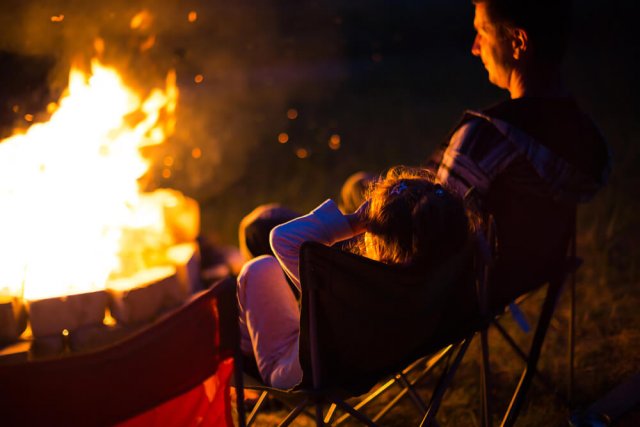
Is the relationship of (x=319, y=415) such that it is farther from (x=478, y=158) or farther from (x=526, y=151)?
(x=526, y=151)

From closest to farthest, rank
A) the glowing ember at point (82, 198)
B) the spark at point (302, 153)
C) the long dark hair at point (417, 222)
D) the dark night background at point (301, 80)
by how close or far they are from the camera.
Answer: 1. the long dark hair at point (417, 222)
2. the glowing ember at point (82, 198)
3. the dark night background at point (301, 80)
4. the spark at point (302, 153)

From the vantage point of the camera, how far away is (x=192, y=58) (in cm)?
753

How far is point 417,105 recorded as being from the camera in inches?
330

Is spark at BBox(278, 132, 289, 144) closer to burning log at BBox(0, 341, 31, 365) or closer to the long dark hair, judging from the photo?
burning log at BBox(0, 341, 31, 365)

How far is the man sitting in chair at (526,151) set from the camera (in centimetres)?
209

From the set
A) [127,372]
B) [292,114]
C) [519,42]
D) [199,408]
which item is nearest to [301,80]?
→ [292,114]

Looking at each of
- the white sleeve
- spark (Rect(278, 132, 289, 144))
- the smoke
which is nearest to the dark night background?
the smoke

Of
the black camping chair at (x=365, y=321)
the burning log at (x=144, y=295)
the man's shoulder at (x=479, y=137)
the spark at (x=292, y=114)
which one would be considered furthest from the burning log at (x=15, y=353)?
the spark at (x=292, y=114)

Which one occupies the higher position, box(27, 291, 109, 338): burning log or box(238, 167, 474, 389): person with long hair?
box(238, 167, 474, 389): person with long hair

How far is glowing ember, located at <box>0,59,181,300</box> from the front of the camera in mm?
3195

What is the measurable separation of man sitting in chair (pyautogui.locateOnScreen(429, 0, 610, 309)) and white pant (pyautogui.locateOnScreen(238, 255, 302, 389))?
672 millimetres

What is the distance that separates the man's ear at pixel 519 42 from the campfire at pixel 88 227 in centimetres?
211

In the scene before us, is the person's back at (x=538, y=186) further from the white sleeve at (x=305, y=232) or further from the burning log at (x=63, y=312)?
the burning log at (x=63, y=312)

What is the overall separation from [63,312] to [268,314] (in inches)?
56.3
